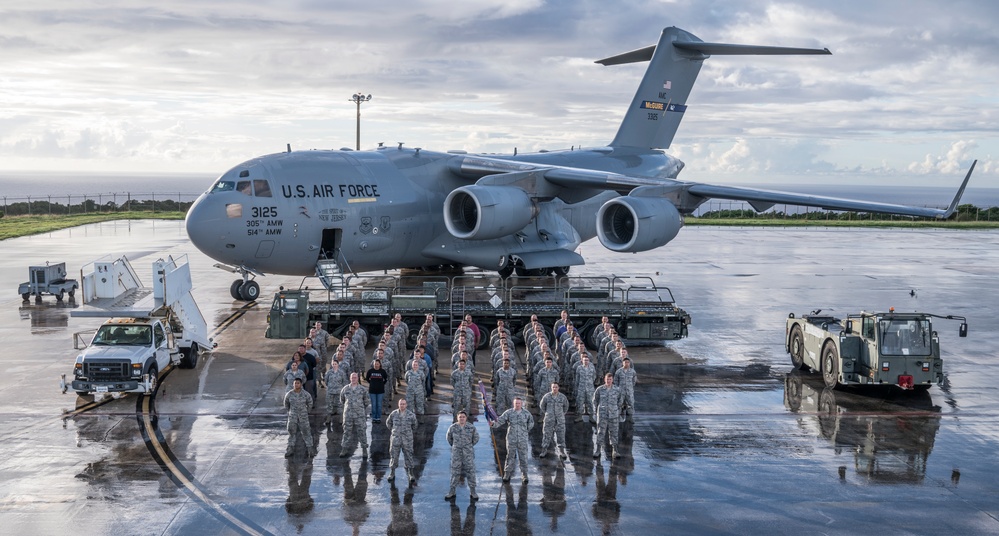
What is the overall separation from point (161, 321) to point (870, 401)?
1215cm

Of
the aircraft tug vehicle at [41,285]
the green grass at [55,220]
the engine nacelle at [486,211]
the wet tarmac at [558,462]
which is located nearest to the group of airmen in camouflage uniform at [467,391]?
the wet tarmac at [558,462]

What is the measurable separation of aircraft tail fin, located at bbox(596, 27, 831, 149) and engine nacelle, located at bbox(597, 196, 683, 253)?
32.3 ft

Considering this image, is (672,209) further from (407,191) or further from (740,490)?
(740,490)

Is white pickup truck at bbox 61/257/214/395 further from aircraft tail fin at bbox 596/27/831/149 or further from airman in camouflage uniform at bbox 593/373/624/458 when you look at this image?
aircraft tail fin at bbox 596/27/831/149

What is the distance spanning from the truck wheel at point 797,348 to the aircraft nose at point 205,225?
1238cm

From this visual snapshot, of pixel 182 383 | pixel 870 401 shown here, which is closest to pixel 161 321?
pixel 182 383

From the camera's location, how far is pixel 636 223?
21.7 meters

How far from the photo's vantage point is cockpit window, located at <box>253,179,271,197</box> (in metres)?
22.0

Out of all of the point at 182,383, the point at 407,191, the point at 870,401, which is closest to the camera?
the point at 870,401

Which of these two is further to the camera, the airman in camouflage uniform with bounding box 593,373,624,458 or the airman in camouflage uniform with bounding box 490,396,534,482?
the airman in camouflage uniform with bounding box 593,373,624,458

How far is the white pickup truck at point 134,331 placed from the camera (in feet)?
50.0

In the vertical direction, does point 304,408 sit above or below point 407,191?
below

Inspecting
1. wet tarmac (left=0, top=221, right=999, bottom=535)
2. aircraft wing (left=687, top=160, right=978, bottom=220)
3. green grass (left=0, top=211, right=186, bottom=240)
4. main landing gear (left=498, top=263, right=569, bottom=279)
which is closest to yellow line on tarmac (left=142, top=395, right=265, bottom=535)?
wet tarmac (left=0, top=221, right=999, bottom=535)

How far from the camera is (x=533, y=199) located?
2488cm
